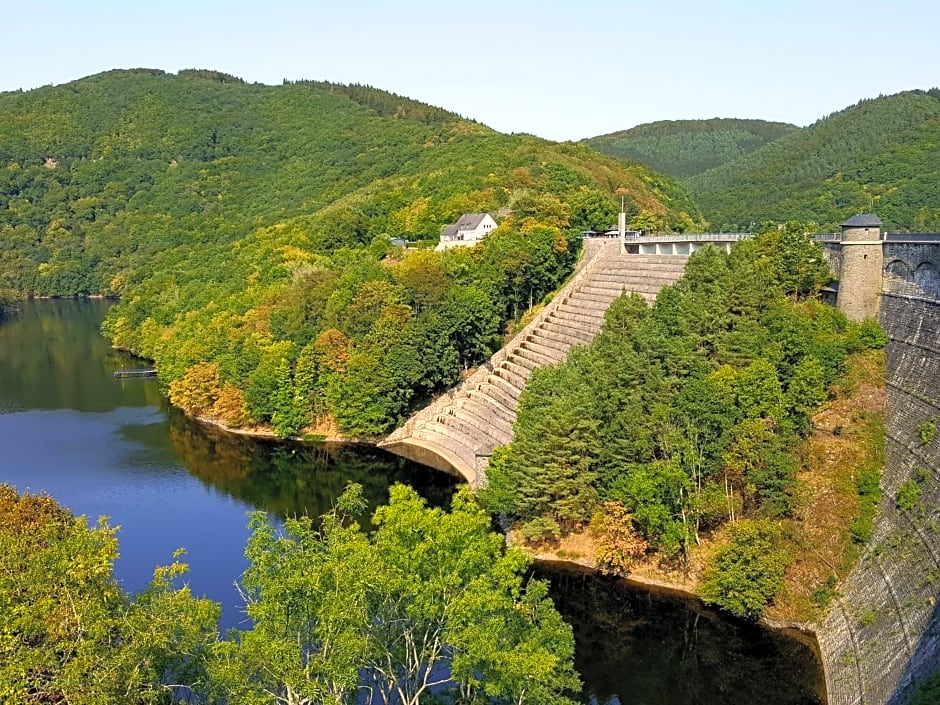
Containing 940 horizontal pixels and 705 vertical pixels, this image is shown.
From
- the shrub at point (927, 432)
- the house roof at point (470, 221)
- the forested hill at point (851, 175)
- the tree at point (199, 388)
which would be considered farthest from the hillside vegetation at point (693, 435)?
the forested hill at point (851, 175)

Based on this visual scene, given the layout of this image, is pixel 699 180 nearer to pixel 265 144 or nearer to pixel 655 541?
pixel 265 144

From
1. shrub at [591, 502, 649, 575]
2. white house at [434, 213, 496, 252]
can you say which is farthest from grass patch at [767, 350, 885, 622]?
white house at [434, 213, 496, 252]

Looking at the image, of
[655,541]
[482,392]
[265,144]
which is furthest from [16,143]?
[655,541]

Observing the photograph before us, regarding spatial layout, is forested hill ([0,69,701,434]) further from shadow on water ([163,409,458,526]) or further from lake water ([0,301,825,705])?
lake water ([0,301,825,705])

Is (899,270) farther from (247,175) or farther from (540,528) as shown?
(247,175)

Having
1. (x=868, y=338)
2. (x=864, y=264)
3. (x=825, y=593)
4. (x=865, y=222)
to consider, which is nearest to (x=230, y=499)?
(x=825, y=593)
